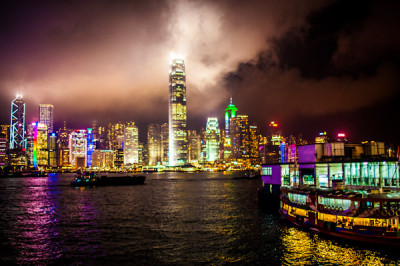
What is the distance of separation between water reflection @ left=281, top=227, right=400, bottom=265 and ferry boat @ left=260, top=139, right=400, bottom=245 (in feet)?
5.57


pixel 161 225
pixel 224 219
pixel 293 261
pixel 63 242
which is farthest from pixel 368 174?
pixel 63 242

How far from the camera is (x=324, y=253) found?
95.6 ft

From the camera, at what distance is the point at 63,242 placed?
3575cm

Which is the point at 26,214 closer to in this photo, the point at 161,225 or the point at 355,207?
the point at 161,225

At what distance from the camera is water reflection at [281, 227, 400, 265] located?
1059 inches

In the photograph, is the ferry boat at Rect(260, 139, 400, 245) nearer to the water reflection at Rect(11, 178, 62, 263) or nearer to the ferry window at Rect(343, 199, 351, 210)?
the ferry window at Rect(343, 199, 351, 210)

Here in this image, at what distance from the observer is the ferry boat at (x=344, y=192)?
29.5m

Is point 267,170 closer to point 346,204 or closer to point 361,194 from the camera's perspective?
point 346,204

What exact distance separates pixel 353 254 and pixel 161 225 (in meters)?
24.1

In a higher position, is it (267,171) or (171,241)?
(267,171)

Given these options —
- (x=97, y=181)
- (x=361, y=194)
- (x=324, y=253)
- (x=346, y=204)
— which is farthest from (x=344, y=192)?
Answer: (x=97, y=181)

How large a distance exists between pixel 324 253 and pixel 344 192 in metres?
7.36

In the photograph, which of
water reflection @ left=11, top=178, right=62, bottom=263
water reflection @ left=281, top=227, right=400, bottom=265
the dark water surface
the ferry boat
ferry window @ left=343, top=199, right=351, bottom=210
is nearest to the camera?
water reflection @ left=281, top=227, right=400, bottom=265

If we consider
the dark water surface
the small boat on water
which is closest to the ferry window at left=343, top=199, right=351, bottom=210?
the dark water surface
